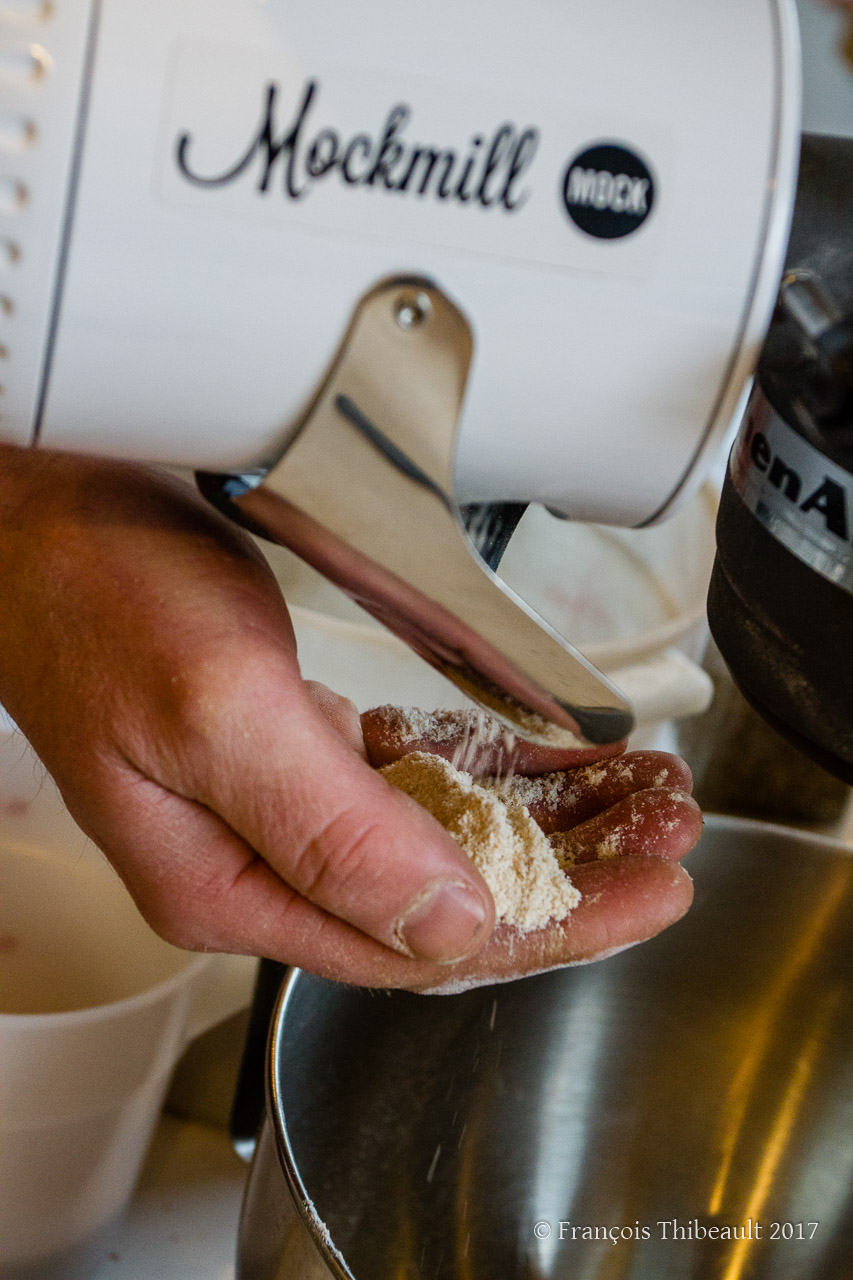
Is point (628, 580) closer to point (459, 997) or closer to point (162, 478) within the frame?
point (459, 997)

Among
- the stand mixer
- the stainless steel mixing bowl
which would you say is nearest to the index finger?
the stainless steel mixing bowl

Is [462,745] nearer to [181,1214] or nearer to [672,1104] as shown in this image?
[672,1104]

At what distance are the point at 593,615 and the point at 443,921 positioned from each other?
1.82ft

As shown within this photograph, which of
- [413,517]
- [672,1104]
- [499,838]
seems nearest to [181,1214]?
[672,1104]

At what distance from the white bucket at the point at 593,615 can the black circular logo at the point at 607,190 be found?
419 mm

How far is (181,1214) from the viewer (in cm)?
80

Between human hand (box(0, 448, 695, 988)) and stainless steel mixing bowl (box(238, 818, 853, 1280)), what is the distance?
0.23 metres

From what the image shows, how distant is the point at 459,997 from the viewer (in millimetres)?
677

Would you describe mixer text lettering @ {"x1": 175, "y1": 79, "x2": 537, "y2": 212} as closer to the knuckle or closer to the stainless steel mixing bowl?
the knuckle

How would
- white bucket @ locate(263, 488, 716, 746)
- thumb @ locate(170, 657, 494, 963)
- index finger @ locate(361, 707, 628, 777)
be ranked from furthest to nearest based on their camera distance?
white bucket @ locate(263, 488, 716, 746) → index finger @ locate(361, 707, 628, 777) → thumb @ locate(170, 657, 494, 963)

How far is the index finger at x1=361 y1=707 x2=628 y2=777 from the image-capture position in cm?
64

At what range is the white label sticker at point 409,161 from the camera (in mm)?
309

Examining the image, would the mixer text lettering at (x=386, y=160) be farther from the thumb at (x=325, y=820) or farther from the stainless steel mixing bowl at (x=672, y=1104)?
the stainless steel mixing bowl at (x=672, y=1104)

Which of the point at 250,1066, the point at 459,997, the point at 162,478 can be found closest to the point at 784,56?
the point at 162,478
